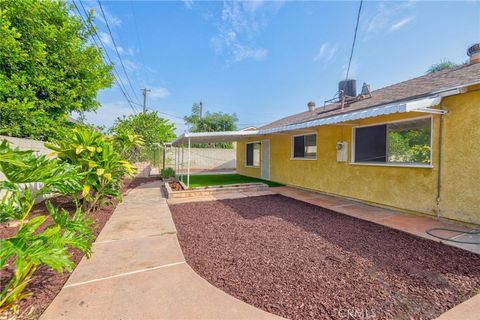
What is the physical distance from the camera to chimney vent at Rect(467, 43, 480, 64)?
700 centimetres

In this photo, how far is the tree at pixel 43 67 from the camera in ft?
19.1

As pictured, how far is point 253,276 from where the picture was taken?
3.19 m

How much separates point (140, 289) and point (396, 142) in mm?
7564

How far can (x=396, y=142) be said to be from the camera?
659 cm

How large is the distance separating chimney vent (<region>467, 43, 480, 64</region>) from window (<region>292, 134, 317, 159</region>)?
18.3ft

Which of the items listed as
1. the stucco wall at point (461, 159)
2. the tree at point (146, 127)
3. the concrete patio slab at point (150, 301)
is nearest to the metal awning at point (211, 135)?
the tree at point (146, 127)

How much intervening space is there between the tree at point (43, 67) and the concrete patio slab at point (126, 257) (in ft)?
14.7

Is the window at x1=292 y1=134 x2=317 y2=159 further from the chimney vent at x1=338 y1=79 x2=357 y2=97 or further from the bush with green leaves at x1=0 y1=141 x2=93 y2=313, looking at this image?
the bush with green leaves at x1=0 y1=141 x2=93 y2=313

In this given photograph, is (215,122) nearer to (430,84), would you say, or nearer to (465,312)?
(430,84)

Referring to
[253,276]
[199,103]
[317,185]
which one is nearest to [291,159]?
[317,185]

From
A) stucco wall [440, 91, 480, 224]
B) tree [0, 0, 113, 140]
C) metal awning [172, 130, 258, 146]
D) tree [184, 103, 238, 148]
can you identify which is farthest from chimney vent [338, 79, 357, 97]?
tree [184, 103, 238, 148]

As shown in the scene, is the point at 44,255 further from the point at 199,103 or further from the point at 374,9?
the point at 199,103

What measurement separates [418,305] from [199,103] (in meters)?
37.7

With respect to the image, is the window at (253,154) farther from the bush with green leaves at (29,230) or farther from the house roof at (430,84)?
the bush with green leaves at (29,230)
